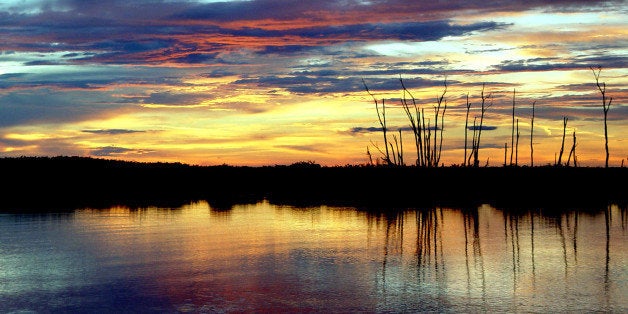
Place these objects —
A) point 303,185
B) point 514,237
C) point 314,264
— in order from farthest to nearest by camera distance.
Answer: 1. point 303,185
2. point 514,237
3. point 314,264

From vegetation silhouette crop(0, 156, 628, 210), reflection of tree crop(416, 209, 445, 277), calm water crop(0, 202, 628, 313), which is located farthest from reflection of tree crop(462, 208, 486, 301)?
vegetation silhouette crop(0, 156, 628, 210)

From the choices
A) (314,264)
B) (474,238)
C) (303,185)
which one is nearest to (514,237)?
(474,238)

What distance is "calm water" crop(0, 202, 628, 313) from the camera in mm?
8734

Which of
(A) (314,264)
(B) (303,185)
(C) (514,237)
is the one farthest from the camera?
(B) (303,185)

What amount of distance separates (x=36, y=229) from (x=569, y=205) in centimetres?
1760

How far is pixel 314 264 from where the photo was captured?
11.5 meters

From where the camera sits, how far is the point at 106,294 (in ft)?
30.7

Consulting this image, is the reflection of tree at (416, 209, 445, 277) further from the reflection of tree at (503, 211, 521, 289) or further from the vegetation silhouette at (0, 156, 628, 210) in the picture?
the vegetation silhouette at (0, 156, 628, 210)

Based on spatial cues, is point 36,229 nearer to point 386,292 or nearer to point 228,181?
point 386,292

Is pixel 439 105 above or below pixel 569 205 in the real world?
above

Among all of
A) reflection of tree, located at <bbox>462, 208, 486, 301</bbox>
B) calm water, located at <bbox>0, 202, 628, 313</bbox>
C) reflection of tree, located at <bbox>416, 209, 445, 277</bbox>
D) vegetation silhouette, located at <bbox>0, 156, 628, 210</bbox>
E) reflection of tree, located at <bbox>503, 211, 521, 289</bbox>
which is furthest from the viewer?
vegetation silhouette, located at <bbox>0, 156, 628, 210</bbox>

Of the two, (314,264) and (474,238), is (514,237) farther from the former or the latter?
(314,264)

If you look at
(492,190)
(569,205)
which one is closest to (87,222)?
(569,205)

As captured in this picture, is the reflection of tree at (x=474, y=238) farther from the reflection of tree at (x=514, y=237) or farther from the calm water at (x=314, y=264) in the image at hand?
the reflection of tree at (x=514, y=237)
